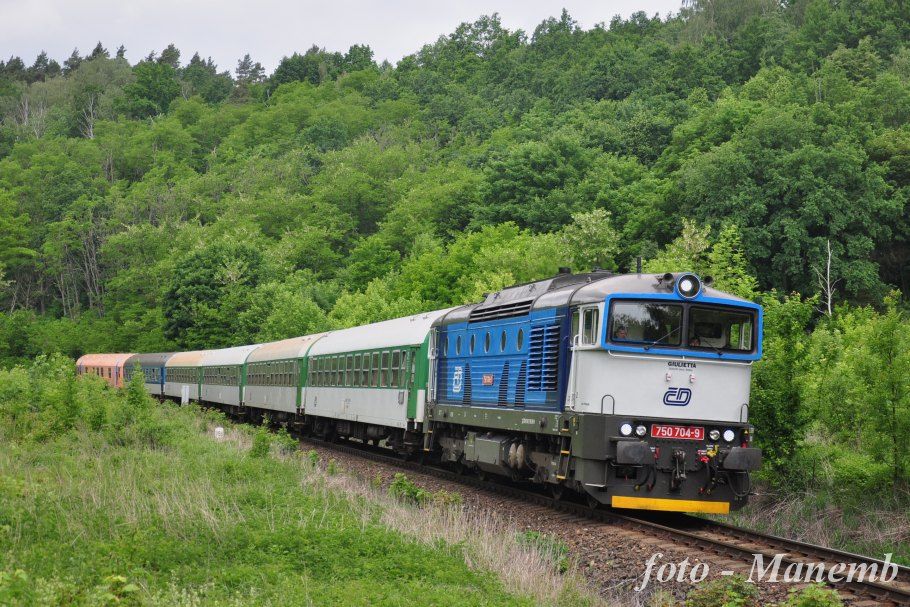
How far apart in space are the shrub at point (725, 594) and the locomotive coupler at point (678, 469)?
4.28 metres

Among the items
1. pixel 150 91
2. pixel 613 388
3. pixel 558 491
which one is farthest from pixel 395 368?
pixel 150 91

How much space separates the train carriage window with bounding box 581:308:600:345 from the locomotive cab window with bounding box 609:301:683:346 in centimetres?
27

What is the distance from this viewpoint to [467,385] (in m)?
20.9

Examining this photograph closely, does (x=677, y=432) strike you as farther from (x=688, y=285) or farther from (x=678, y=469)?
→ (x=688, y=285)

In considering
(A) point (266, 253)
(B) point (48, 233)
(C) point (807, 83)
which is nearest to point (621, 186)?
(C) point (807, 83)

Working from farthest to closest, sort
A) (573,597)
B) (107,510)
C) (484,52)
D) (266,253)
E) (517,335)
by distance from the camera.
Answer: (484,52), (266,253), (517,335), (107,510), (573,597)

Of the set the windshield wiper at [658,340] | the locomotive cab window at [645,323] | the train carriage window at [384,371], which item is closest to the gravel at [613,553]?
the windshield wiper at [658,340]

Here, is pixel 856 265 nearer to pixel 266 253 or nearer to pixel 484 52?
pixel 266 253

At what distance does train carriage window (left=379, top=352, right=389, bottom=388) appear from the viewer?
26.9 m

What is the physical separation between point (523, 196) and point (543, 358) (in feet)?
186

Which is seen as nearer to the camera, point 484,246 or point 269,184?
point 484,246

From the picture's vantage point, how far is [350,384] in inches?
1196

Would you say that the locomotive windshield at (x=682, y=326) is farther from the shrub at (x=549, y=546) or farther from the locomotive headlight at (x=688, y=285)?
the shrub at (x=549, y=546)

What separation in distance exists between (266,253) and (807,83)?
44.0 metres
